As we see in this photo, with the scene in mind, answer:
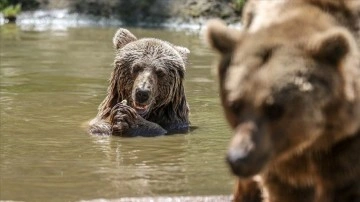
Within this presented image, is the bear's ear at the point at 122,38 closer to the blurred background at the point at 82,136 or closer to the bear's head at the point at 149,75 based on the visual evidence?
the bear's head at the point at 149,75

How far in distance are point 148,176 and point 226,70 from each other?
2.83m

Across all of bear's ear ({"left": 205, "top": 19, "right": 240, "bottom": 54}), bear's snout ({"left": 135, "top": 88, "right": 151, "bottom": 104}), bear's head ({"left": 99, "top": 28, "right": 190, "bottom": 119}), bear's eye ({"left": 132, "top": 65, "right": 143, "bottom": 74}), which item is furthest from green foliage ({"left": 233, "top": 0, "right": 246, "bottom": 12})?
bear's ear ({"left": 205, "top": 19, "right": 240, "bottom": 54})

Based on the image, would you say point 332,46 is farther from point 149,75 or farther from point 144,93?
point 149,75

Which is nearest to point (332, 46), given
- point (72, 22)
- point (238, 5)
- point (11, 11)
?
point (238, 5)

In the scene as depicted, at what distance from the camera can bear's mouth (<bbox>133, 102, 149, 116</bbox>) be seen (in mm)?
9883

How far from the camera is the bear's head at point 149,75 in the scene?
391 inches

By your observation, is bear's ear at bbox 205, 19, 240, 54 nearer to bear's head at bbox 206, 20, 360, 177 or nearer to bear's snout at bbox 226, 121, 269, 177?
bear's head at bbox 206, 20, 360, 177

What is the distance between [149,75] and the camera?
32.3 feet

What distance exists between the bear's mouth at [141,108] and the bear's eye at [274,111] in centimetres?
557

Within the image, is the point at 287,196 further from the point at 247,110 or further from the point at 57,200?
the point at 57,200

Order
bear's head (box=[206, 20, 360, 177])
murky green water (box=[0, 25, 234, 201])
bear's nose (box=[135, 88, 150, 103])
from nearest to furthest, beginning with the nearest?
1. bear's head (box=[206, 20, 360, 177])
2. murky green water (box=[0, 25, 234, 201])
3. bear's nose (box=[135, 88, 150, 103])

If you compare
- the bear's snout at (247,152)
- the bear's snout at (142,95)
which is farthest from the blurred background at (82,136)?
the bear's snout at (247,152)

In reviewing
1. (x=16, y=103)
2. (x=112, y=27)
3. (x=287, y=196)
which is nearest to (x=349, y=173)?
(x=287, y=196)

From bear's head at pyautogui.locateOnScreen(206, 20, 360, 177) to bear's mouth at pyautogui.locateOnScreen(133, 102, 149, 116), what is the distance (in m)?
5.22
